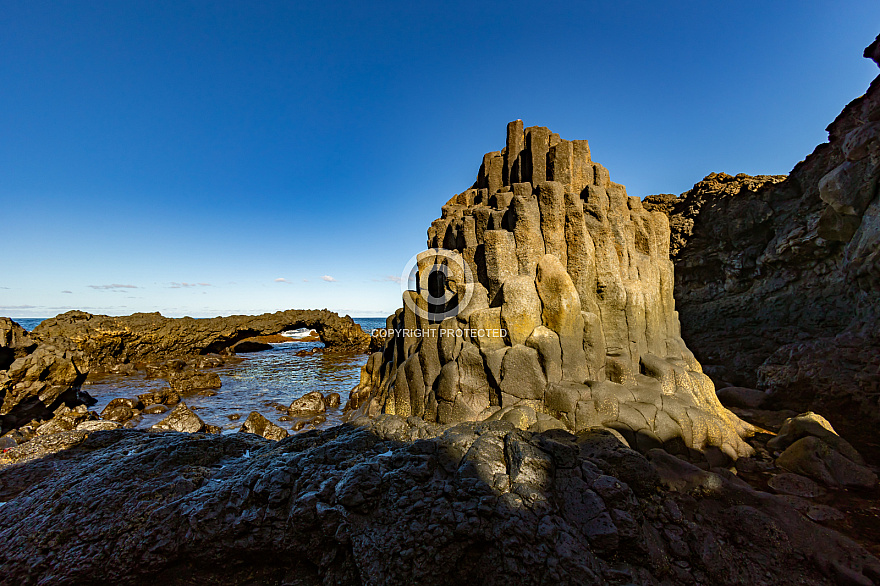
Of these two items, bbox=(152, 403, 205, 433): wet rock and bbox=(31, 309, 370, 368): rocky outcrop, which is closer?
bbox=(152, 403, 205, 433): wet rock

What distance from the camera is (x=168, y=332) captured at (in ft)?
95.4

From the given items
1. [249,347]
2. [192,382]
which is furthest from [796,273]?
[249,347]

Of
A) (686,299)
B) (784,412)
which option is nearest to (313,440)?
(784,412)

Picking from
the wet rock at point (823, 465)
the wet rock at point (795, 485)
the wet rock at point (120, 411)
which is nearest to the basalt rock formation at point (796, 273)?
the wet rock at point (823, 465)

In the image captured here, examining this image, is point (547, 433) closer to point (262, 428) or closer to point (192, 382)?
point (262, 428)

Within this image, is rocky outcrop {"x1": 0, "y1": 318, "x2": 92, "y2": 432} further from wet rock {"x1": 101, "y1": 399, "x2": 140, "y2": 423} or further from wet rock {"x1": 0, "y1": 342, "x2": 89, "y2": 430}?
wet rock {"x1": 101, "y1": 399, "x2": 140, "y2": 423}

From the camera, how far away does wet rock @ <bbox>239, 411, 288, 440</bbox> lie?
10.2 m

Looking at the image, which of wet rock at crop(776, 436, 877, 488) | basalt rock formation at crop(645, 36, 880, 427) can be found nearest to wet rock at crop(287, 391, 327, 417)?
wet rock at crop(776, 436, 877, 488)

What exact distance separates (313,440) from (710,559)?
393 cm

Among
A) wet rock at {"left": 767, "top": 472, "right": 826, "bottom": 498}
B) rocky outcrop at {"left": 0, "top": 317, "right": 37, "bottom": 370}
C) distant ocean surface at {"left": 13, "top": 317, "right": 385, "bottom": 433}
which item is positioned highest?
rocky outcrop at {"left": 0, "top": 317, "right": 37, "bottom": 370}

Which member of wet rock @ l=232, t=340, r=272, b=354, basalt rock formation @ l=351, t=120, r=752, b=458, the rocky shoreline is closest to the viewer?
the rocky shoreline

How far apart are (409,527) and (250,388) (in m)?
18.6

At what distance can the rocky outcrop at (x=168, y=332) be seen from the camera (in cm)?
2502

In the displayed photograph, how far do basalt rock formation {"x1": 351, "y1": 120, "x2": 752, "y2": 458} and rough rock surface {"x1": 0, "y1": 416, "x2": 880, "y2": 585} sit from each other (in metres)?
3.14
